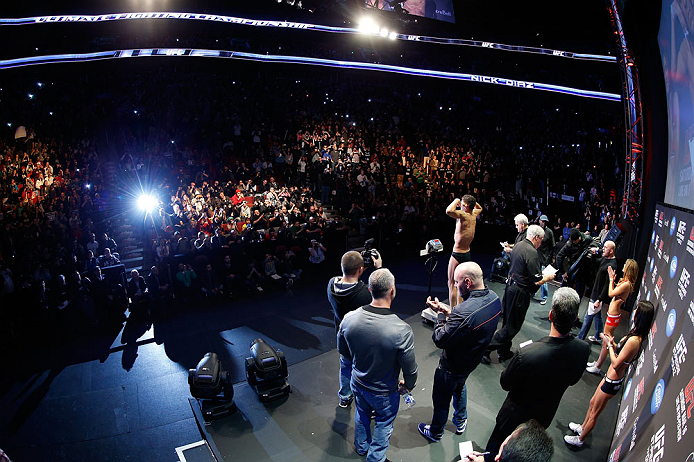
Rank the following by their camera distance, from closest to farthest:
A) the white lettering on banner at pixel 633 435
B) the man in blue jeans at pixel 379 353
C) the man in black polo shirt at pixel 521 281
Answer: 1. the white lettering on banner at pixel 633 435
2. the man in blue jeans at pixel 379 353
3. the man in black polo shirt at pixel 521 281

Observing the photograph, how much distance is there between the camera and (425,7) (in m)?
20.8

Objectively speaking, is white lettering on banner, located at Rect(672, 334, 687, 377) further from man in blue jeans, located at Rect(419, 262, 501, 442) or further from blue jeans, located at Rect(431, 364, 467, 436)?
blue jeans, located at Rect(431, 364, 467, 436)

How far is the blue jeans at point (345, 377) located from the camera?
407cm

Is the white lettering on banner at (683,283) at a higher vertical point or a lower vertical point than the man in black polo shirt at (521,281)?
higher

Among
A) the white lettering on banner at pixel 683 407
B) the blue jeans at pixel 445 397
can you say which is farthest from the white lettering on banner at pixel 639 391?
the blue jeans at pixel 445 397

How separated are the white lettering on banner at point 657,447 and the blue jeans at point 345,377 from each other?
7.99 ft

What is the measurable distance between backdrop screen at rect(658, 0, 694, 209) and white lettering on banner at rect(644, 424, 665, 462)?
278cm

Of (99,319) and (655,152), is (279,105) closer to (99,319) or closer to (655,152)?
(99,319)

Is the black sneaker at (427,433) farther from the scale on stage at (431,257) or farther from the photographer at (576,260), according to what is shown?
the photographer at (576,260)

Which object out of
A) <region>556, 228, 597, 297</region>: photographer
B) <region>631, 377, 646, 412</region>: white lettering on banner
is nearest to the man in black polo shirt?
<region>631, 377, 646, 412</region>: white lettering on banner

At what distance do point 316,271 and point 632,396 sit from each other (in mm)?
7160

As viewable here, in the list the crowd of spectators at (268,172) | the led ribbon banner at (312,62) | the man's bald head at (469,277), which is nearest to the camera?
the man's bald head at (469,277)

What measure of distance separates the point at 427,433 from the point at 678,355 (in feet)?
7.34

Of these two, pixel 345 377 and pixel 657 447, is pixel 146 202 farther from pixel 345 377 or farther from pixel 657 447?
pixel 657 447
